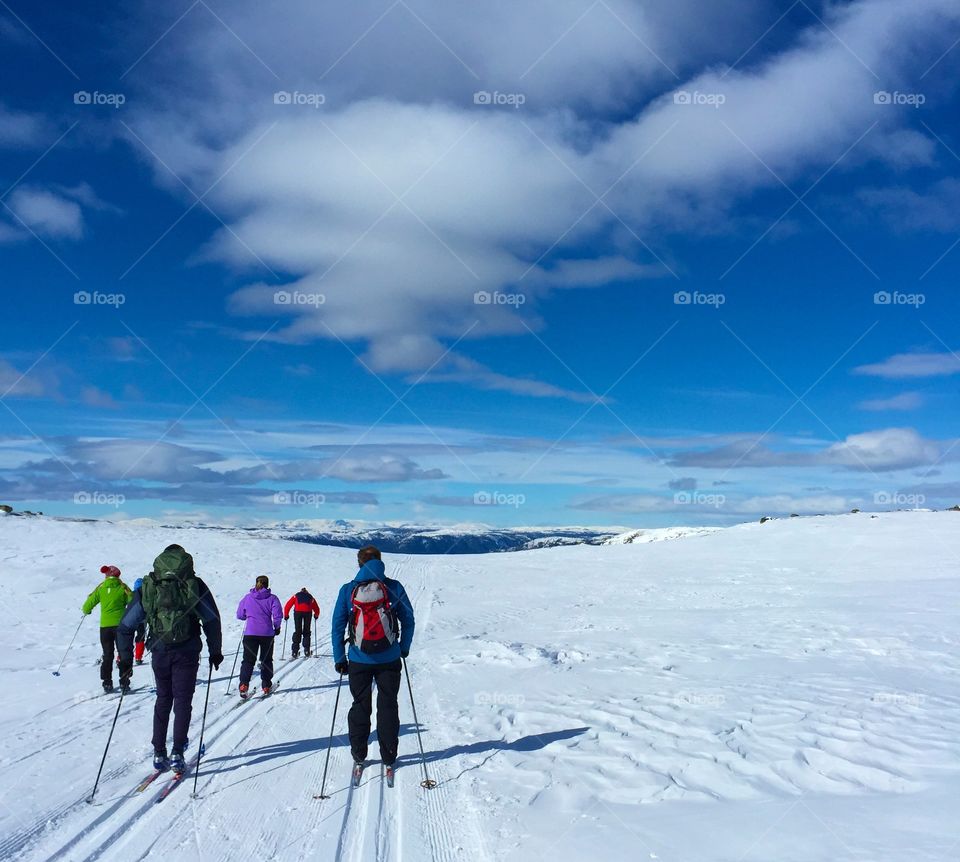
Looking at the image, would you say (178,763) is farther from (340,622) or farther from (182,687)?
(340,622)

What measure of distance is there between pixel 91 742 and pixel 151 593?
8.88ft

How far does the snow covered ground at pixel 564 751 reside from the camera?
196 inches

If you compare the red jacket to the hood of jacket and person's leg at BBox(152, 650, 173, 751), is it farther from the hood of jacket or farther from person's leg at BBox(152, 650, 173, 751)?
the hood of jacket

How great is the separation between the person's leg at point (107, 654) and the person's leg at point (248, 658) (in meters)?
2.29

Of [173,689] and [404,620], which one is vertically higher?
[404,620]

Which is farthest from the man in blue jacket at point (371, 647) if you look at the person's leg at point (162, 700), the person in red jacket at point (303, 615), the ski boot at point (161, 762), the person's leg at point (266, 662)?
the person in red jacket at point (303, 615)

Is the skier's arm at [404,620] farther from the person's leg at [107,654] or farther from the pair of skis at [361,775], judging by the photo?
the person's leg at [107,654]

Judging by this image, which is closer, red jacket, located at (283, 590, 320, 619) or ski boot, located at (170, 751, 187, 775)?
ski boot, located at (170, 751, 187, 775)

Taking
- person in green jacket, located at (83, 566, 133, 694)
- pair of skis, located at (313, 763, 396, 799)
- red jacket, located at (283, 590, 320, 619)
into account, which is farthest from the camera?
red jacket, located at (283, 590, 320, 619)

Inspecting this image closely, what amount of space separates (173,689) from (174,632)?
0.67 m

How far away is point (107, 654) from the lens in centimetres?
1066

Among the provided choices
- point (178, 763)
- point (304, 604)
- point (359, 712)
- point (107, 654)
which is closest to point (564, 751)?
point (359, 712)

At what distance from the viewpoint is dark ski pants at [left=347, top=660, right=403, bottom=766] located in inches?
254

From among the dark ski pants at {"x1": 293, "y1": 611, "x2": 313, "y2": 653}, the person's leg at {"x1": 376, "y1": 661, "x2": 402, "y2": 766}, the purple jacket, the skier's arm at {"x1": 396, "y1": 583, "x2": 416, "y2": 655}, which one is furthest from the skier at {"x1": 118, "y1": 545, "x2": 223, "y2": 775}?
the dark ski pants at {"x1": 293, "y1": 611, "x2": 313, "y2": 653}
